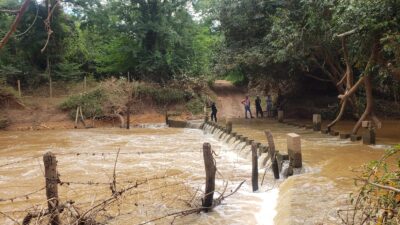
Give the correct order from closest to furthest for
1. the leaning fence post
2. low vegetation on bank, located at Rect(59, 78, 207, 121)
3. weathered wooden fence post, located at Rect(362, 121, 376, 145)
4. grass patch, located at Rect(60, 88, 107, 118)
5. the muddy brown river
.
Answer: the leaning fence post < the muddy brown river < weathered wooden fence post, located at Rect(362, 121, 376, 145) < grass patch, located at Rect(60, 88, 107, 118) < low vegetation on bank, located at Rect(59, 78, 207, 121)

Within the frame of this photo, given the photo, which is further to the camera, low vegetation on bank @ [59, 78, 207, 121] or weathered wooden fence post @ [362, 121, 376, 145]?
low vegetation on bank @ [59, 78, 207, 121]

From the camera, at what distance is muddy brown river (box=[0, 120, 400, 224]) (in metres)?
7.34

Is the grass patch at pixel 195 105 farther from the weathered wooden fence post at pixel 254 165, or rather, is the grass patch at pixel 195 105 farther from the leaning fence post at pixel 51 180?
the leaning fence post at pixel 51 180

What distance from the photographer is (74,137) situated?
2116cm

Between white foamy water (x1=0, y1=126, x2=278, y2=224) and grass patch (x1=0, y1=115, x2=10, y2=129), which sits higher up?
grass patch (x1=0, y1=115, x2=10, y2=129)

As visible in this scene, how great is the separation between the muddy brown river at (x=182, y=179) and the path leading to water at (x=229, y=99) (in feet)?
39.3

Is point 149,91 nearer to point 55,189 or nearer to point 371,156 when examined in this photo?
point 371,156

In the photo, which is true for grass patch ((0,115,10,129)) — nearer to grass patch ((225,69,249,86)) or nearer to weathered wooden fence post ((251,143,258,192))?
grass patch ((225,69,249,86))

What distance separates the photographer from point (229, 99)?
115 feet

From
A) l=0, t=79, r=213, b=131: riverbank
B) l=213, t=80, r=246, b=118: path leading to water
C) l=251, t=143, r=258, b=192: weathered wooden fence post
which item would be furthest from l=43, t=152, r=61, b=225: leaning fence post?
l=213, t=80, r=246, b=118: path leading to water

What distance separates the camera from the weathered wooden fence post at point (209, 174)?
24.1 ft

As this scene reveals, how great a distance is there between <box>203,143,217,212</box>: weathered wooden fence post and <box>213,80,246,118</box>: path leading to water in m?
23.1

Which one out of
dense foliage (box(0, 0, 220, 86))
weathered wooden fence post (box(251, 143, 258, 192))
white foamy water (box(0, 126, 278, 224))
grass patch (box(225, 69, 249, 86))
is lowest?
white foamy water (box(0, 126, 278, 224))

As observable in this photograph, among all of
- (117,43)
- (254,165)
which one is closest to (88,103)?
(117,43)
